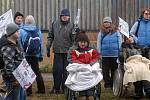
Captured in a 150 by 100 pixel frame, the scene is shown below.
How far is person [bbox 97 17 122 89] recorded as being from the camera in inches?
497

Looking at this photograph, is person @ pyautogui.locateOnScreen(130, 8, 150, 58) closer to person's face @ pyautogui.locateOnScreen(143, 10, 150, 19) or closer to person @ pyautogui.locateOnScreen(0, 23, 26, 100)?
person's face @ pyautogui.locateOnScreen(143, 10, 150, 19)

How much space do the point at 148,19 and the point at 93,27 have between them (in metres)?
4.69

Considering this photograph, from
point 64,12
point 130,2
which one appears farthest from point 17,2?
point 64,12

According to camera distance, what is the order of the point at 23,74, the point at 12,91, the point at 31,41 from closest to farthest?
the point at 23,74 → the point at 12,91 → the point at 31,41

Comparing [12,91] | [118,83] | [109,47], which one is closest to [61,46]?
[109,47]

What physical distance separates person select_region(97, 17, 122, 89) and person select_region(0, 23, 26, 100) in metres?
4.32

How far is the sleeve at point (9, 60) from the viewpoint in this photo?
27.5ft

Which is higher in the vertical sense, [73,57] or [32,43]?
[32,43]

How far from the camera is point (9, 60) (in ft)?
27.6

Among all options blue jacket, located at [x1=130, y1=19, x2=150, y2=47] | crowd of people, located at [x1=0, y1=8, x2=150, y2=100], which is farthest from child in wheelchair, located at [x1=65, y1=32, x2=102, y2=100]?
blue jacket, located at [x1=130, y1=19, x2=150, y2=47]

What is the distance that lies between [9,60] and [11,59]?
4 centimetres

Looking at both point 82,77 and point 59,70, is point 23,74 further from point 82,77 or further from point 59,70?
point 59,70

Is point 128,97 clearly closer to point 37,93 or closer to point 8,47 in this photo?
point 37,93

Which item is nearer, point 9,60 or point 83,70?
point 9,60
